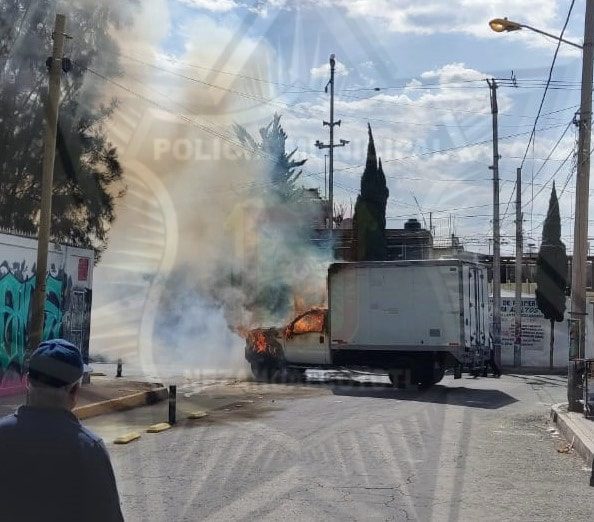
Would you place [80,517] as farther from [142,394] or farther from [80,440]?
[142,394]

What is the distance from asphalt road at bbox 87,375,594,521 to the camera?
5688 mm

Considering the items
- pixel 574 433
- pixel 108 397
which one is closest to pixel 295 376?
pixel 108 397

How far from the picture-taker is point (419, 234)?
46.6 meters

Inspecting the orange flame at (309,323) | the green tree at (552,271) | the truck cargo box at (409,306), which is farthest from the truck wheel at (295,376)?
the green tree at (552,271)

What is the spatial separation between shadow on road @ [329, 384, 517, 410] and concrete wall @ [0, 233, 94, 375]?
565cm

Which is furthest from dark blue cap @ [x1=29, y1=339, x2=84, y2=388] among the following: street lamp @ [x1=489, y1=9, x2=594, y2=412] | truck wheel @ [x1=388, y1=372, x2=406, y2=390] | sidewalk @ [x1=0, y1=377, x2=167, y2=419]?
truck wheel @ [x1=388, y1=372, x2=406, y2=390]

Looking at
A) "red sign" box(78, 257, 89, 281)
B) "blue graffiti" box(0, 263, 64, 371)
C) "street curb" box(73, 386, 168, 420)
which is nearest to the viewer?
"street curb" box(73, 386, 168, 420)

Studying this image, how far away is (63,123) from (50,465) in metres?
21.4

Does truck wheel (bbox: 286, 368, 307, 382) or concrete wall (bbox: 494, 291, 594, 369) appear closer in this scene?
truck wheel (bbox: 286, 368, 307, 382)

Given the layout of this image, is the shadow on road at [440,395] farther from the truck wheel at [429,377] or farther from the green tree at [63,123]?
the green tree at [63,123]

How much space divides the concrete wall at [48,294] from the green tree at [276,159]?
38.1 ft

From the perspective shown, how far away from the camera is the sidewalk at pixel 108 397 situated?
424 inches

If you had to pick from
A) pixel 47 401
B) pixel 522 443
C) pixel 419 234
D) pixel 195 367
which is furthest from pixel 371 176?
pixel 47 401

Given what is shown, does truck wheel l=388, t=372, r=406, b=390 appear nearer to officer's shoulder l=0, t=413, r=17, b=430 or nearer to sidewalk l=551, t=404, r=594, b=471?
sidewalk l=551, t=404, r=594, b=471
